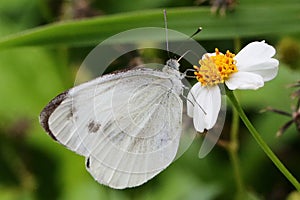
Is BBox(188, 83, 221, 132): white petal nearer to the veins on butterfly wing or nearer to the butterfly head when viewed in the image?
the butterfly head

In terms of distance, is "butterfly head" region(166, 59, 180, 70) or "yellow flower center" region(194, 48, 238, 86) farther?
"butterfly head" region(166, 59, 180, 70)

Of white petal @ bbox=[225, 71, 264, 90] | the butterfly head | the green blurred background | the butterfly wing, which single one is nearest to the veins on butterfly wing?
the butterfly wing

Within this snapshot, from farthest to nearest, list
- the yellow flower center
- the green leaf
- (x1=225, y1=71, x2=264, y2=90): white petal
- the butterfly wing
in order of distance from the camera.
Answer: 1. the green leaf
2. the butterfly wing
3. the yellow flower center
4. (x1=225, y1=71, x2=264, y2=90): white petal

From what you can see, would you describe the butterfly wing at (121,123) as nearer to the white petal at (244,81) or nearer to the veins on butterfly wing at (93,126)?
the veins on butterfly wing at (93,126)

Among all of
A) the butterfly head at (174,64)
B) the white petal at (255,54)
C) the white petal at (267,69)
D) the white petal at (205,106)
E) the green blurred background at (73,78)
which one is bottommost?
the green blurred background at (73,78)

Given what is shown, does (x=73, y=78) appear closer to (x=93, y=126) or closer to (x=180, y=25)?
(x=180, y=25)

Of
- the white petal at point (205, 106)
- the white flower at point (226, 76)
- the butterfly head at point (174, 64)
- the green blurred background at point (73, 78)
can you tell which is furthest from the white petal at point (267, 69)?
the green blurred background at point (73, 78)
